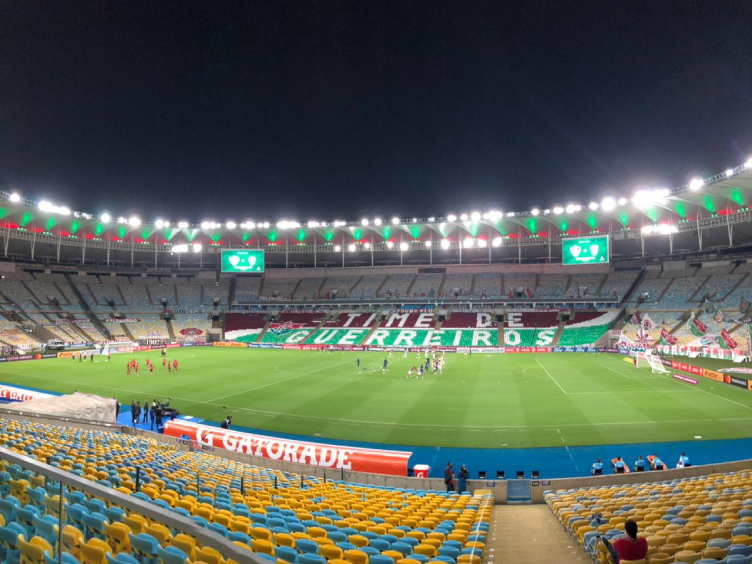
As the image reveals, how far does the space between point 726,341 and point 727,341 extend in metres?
0.13

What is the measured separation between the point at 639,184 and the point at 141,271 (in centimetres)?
8340

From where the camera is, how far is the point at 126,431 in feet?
69.9

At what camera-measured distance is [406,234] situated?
3059 inches

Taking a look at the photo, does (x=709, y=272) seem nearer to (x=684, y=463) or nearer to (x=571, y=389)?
(x=571, y=389)

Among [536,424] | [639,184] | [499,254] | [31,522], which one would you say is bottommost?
[536,424]

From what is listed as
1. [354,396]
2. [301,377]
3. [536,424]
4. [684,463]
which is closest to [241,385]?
[301,377]

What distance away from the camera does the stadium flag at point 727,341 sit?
42784 mm

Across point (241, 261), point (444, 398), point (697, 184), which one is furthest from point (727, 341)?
point (241, 261)

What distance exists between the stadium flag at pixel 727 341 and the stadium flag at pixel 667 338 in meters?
5.82

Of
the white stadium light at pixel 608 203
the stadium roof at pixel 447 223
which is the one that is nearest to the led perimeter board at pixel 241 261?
the stadium roof at pixel 447 223

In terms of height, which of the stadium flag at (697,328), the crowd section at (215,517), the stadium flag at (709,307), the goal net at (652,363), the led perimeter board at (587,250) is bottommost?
the goal net at (652,363)

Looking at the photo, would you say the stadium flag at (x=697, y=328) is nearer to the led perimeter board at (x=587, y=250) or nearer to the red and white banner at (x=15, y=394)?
the led perimeter board at (x=587, y=250)

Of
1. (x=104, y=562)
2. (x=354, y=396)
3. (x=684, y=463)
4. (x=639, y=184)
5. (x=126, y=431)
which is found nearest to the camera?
(x=104, y=562)

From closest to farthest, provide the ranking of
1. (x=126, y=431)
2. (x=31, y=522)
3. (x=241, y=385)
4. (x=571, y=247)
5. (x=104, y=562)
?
(x=104, y=562)
(x=31, y=522)
(x=126, y=431)
(x=241, y=385)
(x=571, y=247)
